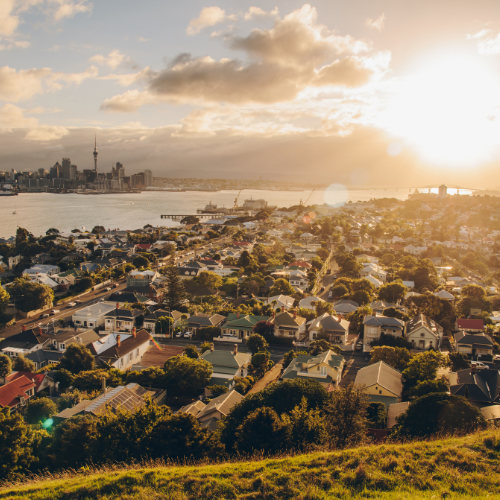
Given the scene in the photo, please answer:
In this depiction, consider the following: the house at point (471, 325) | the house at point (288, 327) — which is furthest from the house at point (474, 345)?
the house at point (288, 327)

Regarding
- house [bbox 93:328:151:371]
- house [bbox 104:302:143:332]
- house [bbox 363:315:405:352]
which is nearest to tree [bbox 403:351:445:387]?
house [bbox 363:315:405:352]

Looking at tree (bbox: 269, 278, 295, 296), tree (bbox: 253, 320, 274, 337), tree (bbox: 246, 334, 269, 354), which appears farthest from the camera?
tree (bbox: 269, 278, 295, 296)

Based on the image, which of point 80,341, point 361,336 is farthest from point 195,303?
point 361,336

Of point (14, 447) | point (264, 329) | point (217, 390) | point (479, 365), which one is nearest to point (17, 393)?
point (14, 447)

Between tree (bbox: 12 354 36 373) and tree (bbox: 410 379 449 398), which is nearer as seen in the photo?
tree (bbox: 410 379 449 398)

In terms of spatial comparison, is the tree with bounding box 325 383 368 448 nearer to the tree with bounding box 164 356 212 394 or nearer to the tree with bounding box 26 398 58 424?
the tree with bounding box 164 356 212 394
